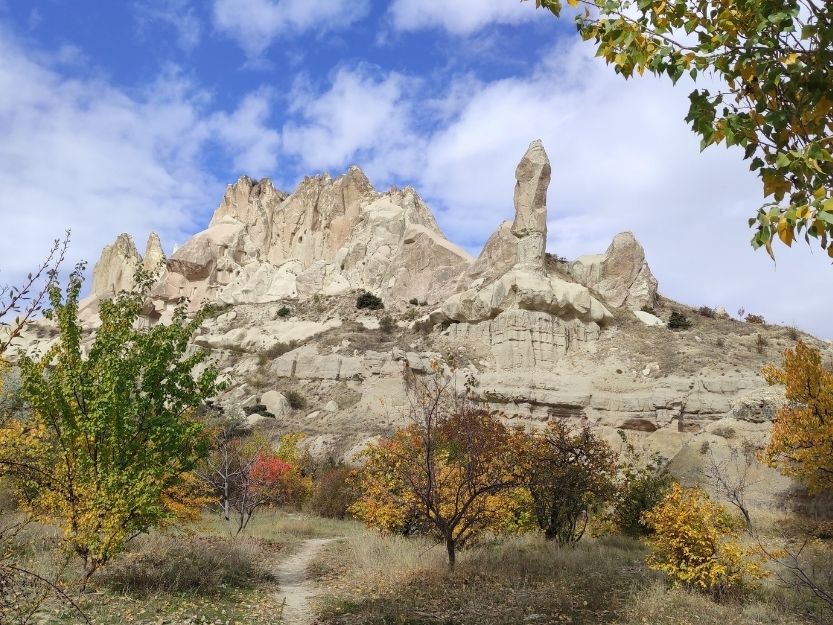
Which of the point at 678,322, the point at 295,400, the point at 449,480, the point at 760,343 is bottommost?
the point at 449,480

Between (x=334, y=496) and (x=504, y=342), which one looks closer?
(x=334, y=496)

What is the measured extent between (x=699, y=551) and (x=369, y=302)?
46.9m

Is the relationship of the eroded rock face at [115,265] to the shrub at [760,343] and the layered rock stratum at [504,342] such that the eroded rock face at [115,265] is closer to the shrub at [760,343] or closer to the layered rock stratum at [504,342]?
the layered rock stratum at [504,342]

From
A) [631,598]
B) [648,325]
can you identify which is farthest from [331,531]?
[648,325]

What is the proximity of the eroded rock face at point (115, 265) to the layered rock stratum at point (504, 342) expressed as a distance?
60.8 ft

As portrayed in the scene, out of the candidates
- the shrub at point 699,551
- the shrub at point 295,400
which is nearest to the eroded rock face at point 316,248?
the shrub at point 295,400

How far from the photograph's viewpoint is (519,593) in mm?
9289

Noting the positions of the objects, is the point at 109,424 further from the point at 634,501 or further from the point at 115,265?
the point at 115,265

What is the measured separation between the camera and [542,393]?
1368 inches

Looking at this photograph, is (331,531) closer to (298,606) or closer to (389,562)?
(389,562)

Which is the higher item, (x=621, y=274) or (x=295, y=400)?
(x=621, y=274)

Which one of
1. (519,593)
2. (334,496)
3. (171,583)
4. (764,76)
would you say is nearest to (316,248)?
(334,496)

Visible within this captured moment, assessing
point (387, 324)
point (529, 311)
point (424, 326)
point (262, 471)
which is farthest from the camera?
point (387, 324)

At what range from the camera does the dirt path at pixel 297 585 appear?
8.51 metres
